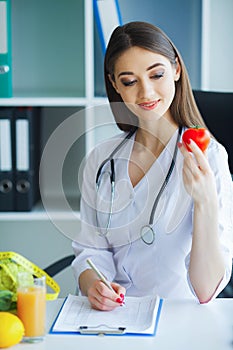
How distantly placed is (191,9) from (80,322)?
1.78 m

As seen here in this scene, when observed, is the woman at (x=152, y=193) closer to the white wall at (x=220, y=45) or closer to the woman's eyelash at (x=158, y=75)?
the woman's eyelash at (x=158, y=75)

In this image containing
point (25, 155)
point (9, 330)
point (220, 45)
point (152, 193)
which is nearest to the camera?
point (9, 330)

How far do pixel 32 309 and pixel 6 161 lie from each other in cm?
145

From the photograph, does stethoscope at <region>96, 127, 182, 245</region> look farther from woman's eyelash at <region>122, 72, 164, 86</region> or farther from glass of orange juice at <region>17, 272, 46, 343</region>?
glass of orange juice at <region>17, 272, 46, 343</region>

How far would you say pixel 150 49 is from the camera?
6.47 feet

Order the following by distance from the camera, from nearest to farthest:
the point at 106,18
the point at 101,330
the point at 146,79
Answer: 1. the point at 101,330
2. the point at 146,79
3. the point at 106,18

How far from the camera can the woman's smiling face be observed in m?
1.97

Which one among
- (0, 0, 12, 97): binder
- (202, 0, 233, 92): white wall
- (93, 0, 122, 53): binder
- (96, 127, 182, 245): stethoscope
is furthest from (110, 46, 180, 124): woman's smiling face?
(202, 0, 233, 92): white wall

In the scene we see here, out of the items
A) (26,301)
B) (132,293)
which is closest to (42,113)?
(132,293)

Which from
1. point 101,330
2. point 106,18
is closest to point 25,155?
point 106,18

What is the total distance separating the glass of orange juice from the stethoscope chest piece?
1.71 ft

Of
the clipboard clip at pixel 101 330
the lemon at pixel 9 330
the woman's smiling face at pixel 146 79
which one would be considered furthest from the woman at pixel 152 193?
the lemon at pixel 9 330

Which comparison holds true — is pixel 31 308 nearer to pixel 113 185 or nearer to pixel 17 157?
pixel 113 185

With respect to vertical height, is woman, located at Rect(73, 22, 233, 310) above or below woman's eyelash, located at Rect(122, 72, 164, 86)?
below
